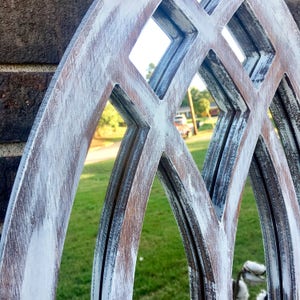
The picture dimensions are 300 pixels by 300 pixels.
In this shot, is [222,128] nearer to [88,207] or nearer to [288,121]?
[288,121]

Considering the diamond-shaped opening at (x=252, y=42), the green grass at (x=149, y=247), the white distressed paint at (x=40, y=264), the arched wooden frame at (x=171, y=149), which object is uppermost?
the green grass at (x=149, y=247)

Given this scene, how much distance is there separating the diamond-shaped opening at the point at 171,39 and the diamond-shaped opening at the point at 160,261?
1130mm

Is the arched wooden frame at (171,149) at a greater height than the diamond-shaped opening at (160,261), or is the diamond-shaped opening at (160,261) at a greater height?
the diamond-shaped opening at (160,261)

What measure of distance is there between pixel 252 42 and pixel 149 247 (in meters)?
1.52

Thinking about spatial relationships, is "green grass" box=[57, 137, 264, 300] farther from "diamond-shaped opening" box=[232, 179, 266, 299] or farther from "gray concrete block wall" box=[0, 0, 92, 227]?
"gray concrete block wall" box=[0, 0, 92, 227]

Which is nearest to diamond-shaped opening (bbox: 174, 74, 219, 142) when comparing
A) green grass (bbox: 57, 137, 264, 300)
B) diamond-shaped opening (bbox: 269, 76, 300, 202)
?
green grass (bbox: 57, 137, 264, 300)

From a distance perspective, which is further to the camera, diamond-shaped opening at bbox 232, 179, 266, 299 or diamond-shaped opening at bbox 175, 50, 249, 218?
diamond-shaped opening at bbox 232, 179, 266, 299

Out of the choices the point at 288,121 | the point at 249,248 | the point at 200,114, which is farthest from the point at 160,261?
the point at 288,121

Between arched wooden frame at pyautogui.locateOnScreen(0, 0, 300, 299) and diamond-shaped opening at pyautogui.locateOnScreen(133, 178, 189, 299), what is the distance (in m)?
1.03

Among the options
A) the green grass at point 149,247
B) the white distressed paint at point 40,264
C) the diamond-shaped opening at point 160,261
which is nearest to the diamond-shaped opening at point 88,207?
the green grass at point 149,247

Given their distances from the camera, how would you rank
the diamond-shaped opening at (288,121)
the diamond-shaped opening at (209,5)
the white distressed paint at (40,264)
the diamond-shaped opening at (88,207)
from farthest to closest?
the diamond-shaped opening at (88,207) < the diamond-shaped opening at (288,121) < the diamond-shaped opening at (209,5) < the white distressed paint at (40,264)

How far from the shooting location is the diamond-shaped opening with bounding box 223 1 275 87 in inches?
20.3

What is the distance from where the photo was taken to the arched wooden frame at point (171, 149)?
36 cm

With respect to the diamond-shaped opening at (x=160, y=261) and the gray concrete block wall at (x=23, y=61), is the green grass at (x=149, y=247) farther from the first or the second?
the gray concrete block wall at (x=23, y=61)
